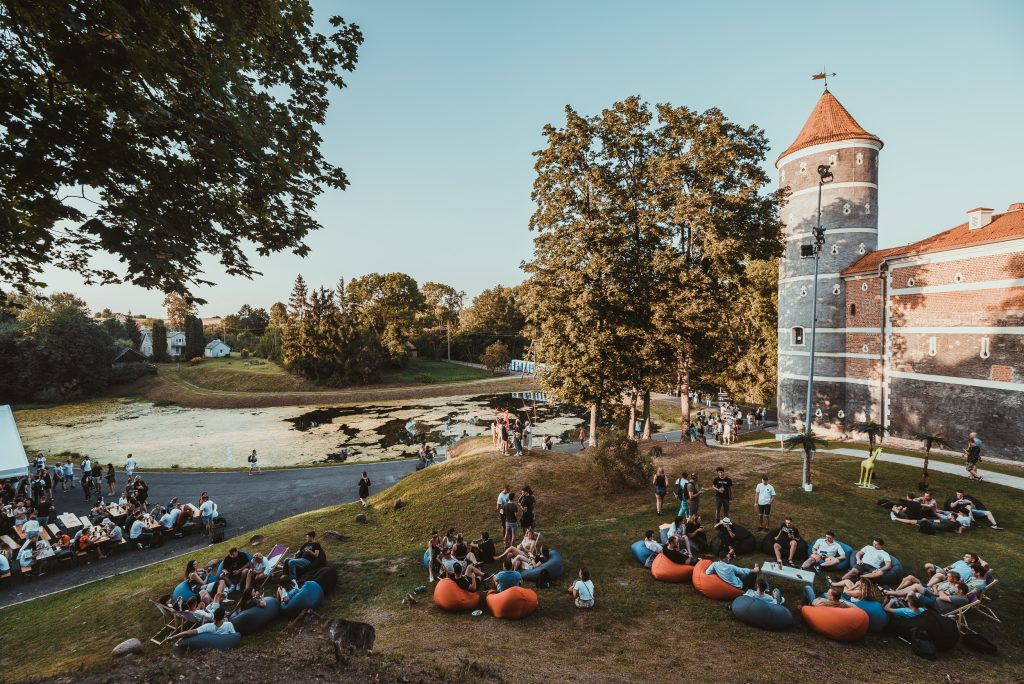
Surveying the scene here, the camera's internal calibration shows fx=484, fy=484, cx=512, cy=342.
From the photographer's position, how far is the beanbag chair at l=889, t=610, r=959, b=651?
817 cm

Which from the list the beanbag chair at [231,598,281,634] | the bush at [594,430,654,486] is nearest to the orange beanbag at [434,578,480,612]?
the beanbag chair at [231,598,281,634]

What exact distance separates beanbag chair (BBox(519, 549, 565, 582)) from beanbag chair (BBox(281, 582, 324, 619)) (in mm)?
4503

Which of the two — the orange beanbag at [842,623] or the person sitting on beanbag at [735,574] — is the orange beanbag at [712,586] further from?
the orange beanbag at [842,623]

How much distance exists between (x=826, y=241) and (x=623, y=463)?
73.1 ft

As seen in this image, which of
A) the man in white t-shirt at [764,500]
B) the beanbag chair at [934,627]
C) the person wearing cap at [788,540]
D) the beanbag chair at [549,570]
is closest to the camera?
the beanbag chair at [934,627]

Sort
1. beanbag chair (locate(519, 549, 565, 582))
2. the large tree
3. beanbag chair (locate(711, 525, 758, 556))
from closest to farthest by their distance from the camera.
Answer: the large tree, beanbag chair (locate(519, 549, 565, 582)), beanbag chair (locate(711, 525, 758, 556))

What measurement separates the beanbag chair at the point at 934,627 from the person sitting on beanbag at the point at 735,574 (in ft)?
7.89

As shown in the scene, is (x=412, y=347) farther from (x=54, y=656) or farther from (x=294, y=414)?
(x=54, y=656)

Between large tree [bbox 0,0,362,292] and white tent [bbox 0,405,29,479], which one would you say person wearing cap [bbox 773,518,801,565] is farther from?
white tent [bbox 0,405,29,479]

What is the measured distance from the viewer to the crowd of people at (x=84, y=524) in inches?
569

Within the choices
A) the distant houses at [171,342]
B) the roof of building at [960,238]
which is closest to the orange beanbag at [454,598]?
the roof of building at [960,238]

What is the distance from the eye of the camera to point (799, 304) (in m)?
30.8

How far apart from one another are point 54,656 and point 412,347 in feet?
250

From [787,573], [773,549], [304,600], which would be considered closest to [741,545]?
[773,549]
